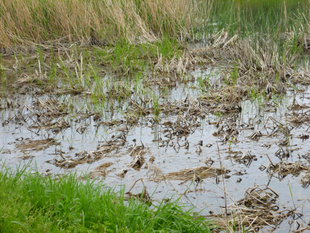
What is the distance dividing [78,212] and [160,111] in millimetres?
3818

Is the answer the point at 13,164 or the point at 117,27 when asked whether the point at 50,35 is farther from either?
the point at 13,164

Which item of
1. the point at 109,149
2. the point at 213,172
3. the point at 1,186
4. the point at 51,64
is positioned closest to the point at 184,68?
the point at 51,64

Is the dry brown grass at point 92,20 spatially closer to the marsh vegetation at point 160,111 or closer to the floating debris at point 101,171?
the marsh vegetation at point 160,111

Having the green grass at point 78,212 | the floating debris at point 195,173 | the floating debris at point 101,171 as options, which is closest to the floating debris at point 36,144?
the floating debris at point 101,171

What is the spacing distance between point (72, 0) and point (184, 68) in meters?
4.04

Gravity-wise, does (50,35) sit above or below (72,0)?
below

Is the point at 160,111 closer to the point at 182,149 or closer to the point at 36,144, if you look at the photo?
the point at 182,149

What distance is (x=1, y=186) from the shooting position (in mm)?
4762

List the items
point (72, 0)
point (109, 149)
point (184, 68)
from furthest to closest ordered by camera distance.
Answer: point (72, 0) → point (184, 68) → point (109, 149)

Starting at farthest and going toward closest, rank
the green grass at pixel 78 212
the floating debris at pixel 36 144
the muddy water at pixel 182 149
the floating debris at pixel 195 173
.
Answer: the floating debris at pixel 36 144, the floating debris at pixel 195 173, the muddy water at pixel 182 149, the green grass at pixel 78 212

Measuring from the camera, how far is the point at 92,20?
13516 mm

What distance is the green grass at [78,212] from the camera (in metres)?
4.29

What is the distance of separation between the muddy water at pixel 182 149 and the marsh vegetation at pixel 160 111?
2 centimetres

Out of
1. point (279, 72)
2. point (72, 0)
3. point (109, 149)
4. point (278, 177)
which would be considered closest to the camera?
point (278, 177)
